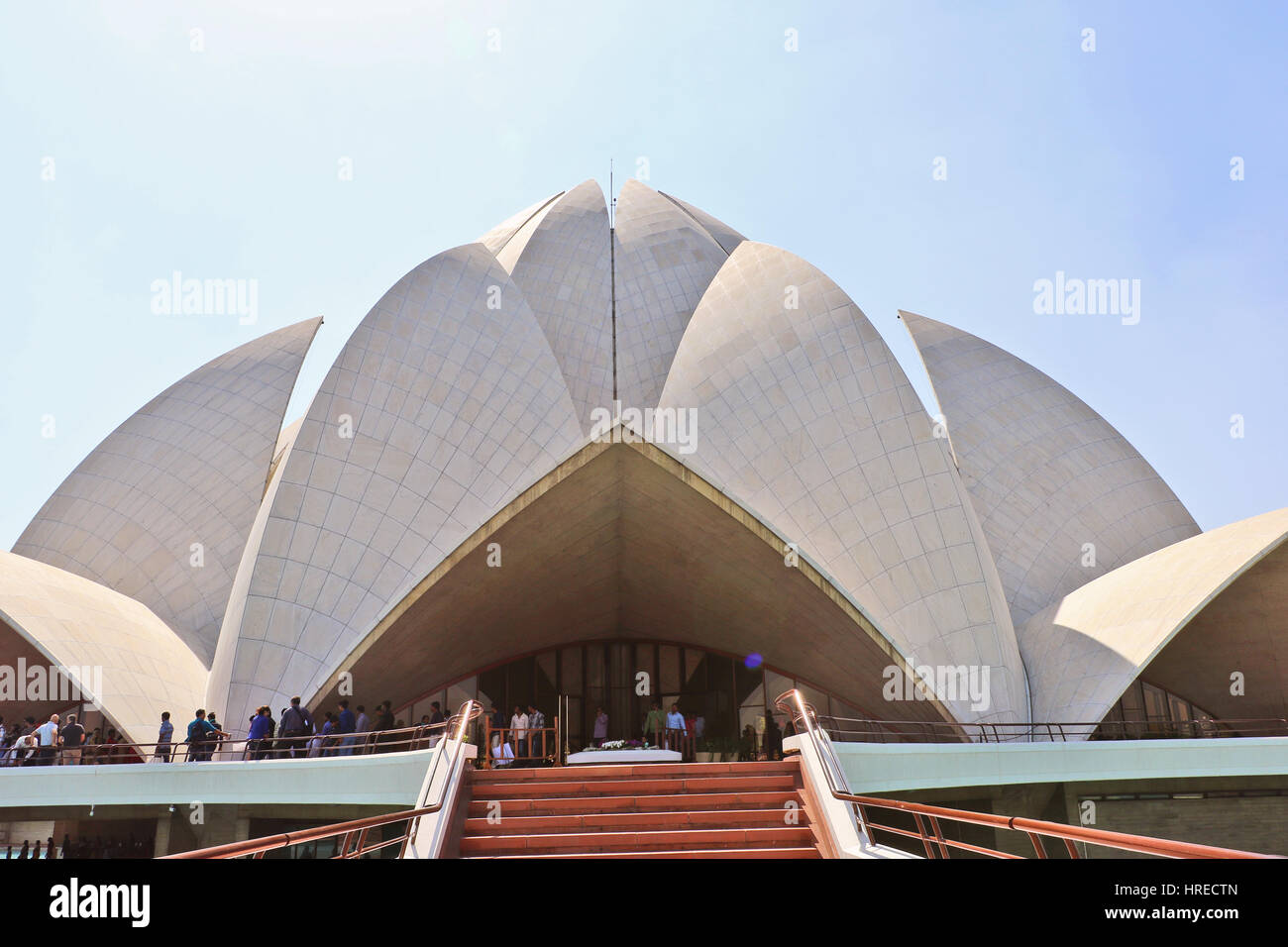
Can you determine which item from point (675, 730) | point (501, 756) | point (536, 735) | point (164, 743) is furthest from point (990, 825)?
point (536, 735)

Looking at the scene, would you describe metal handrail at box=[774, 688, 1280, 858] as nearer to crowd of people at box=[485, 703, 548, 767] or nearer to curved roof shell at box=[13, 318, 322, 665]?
crowd of people at box=[485, 703, 548, 767]

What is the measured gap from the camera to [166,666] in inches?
679

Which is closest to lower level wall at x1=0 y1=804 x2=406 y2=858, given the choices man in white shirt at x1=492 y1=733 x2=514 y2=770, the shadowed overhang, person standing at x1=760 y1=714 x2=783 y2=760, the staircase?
man in white shirt at x1=492 y1=733 x2=514 y2=770

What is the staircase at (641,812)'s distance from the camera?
8141 mm

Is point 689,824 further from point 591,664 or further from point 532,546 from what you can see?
point 591,664

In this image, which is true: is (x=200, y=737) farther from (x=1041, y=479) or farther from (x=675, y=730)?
(x=1041, y=479)

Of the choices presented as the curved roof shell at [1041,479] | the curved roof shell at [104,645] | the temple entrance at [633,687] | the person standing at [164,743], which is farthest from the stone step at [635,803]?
the temple entrance at [633,687]

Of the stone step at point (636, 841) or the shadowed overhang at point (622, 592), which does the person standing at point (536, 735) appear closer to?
the shadowed overhang at point (622, 592)

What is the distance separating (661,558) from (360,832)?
13591 millimetres

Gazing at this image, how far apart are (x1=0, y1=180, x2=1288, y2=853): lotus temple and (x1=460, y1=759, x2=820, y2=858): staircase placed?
2265 millimetres

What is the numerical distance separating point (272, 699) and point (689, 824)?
964cm

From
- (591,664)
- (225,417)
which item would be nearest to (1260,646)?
(591,664)

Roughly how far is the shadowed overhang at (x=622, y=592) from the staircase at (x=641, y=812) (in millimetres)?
7659
